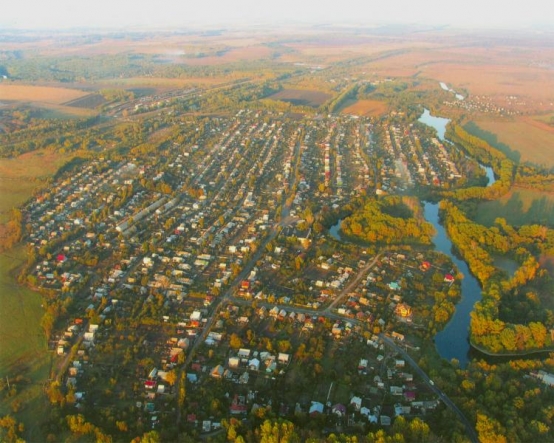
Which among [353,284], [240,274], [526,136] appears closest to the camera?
[353,284]

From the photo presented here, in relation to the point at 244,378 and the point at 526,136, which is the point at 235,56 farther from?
the point at 244,378

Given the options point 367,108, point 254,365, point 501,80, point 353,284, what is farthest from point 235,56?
point 254,365

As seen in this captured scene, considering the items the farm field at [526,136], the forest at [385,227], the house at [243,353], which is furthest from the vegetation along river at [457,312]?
the farm field at [526,136]

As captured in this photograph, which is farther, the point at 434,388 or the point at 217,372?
the point at 217,372

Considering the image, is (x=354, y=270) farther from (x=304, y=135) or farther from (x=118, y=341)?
(x=304, y=135)

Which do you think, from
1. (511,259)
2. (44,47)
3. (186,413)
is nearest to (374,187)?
(511,259)

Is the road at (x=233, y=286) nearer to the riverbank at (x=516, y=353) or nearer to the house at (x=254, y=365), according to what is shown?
Result: the house at (x=254, y=365)

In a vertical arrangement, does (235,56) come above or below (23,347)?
above
